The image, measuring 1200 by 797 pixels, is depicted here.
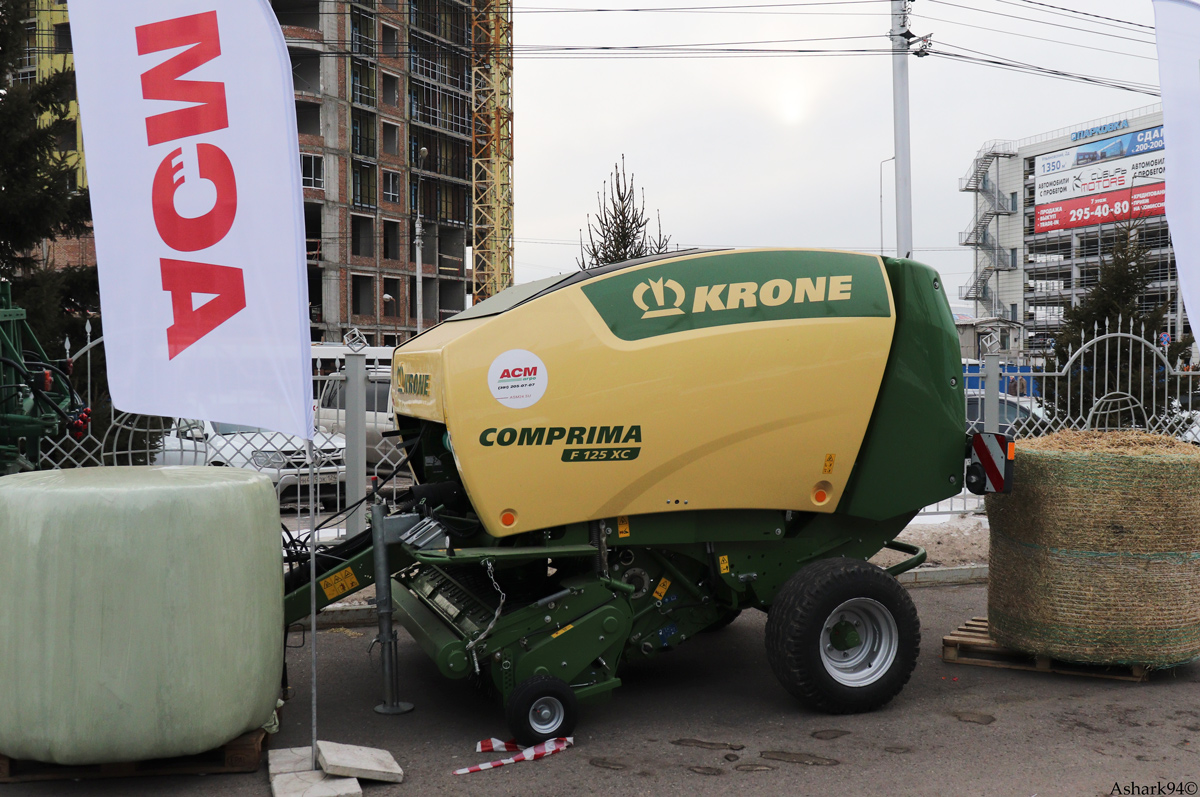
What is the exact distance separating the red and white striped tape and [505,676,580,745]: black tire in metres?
0.03

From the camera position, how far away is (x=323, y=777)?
4.09m

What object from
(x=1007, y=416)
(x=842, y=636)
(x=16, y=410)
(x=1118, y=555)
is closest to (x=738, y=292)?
(x=842, y=636)

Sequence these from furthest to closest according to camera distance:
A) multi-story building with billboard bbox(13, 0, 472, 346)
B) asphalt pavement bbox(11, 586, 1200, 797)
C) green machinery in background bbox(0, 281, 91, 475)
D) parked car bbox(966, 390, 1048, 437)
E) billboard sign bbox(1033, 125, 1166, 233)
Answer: billboard sign bbox(1033, 125, 1166, 233) < multi-story building with billboard bbox(13, 0, 472, 346) < parked car bbox(966, 390, 1048, 437) < green machinery in background bbox(0, 281, 91, 475) < asphalt pavement bbox(11, 586, 1200, 797)

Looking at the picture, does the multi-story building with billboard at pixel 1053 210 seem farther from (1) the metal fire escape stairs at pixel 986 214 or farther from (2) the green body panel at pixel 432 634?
(2) the green body panel at pixel 432 634

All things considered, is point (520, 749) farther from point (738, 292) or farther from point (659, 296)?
point (738, 292)

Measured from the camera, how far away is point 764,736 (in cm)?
470

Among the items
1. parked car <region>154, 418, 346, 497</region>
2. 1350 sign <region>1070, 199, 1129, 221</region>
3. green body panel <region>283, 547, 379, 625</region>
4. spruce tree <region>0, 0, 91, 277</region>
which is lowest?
green body panel <region>283, 547, 379, 625</region>

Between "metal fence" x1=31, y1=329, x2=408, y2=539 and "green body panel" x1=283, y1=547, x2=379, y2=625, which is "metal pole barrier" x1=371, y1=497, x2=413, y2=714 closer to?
"green body panel" x1=283, y1=547, x2=379, y2=625

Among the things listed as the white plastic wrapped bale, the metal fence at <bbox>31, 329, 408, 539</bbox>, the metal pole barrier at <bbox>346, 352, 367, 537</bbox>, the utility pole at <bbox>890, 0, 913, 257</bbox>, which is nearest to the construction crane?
the utility pole at <bbox>890, 0, 913, 257</bbox>

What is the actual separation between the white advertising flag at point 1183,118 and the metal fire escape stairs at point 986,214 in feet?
247

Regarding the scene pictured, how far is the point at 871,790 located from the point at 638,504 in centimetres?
160

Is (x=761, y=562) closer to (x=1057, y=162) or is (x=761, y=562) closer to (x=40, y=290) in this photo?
(x=40, y=290)

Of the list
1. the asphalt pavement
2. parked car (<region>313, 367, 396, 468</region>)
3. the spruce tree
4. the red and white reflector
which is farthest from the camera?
the spruce tree

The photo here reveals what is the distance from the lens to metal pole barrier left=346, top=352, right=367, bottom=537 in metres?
7.78
